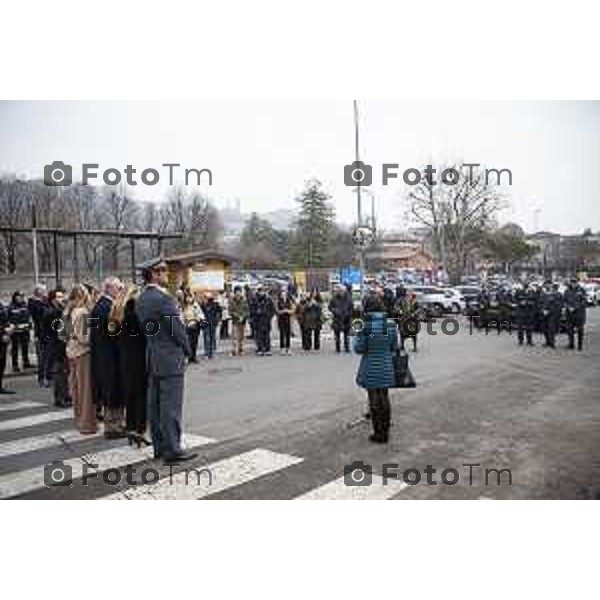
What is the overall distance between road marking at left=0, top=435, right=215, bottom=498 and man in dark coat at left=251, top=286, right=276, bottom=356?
9.06 metres

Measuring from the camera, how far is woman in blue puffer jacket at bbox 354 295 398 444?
780 cm

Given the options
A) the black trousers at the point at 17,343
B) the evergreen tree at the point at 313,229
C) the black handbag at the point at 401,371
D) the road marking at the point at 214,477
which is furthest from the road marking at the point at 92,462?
the evergreen tree at the point at 313,229

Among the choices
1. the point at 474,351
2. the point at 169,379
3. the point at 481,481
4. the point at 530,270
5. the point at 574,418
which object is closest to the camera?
the point at 481,481

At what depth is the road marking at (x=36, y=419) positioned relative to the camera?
917 cm

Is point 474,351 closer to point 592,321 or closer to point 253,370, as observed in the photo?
point 253,370

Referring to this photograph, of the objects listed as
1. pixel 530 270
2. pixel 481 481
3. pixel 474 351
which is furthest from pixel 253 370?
pixel 530 270

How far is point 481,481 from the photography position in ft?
21.0

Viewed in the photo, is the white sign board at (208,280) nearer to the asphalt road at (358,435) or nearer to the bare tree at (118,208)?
the asphalt road at (358,435)

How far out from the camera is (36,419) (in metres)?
9.55

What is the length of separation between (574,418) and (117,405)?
19.4 ft

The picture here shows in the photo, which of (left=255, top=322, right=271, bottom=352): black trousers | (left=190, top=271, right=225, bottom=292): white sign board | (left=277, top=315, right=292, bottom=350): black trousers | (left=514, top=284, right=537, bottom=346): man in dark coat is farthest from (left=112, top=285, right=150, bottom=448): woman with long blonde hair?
(left=190, top=271, right=225, bottom=292): white sign board

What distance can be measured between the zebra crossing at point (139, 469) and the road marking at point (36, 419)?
0.32 m

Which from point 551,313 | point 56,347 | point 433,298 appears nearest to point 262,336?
point 56,347

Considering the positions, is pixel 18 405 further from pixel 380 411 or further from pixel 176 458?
pixel 380 411
